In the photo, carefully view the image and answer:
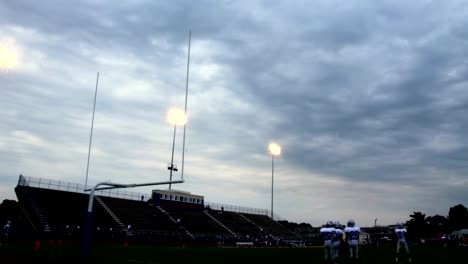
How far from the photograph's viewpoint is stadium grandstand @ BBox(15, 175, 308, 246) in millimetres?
47625

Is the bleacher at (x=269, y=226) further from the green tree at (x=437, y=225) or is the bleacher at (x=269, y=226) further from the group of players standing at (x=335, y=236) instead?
the green tree at (x=437, y=225)

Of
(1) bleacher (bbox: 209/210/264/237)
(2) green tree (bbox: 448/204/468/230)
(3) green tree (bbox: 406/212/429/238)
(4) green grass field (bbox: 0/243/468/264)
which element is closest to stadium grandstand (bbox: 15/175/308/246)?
(1) bleacher (bbox: 209/210/264/237)

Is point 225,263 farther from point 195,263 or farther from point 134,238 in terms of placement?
point 134,238

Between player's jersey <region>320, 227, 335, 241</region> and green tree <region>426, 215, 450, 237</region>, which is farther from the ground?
green tree <region>426, 215, 450, 237</region>

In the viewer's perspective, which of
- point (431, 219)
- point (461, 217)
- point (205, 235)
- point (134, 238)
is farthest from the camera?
point (461, 217)

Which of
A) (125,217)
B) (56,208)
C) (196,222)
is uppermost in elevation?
(56,208)

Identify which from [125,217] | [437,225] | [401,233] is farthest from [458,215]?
[401,233]

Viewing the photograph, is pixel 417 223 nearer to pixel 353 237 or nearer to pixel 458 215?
pixel 458 215

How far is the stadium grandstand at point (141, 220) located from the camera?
47.6m

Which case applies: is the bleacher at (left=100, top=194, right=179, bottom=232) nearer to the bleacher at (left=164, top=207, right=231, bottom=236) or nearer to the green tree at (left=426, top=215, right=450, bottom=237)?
the bleacher at (left=164, top=207, right=231, bottom=236)

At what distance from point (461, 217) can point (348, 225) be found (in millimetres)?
141286

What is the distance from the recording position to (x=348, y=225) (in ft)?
74.6

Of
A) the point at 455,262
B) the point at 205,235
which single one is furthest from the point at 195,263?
the point at 205,235

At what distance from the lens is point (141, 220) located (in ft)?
188
